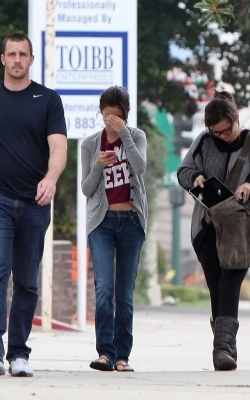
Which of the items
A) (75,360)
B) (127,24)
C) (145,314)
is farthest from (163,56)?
(75,360)

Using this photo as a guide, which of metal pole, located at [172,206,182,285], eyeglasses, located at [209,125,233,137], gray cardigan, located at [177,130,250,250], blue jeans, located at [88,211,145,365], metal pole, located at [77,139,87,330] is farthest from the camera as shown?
metal pole, located at [172,206,182,285]

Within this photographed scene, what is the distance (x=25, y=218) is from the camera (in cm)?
711

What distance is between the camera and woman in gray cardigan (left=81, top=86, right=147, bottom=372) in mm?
7508

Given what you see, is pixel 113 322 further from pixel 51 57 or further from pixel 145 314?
pixel 145 314

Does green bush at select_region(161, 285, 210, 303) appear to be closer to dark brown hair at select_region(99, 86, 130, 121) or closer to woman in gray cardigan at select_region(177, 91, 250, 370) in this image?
woman in gray cardigan at select_region(177, 91, 250, 370)

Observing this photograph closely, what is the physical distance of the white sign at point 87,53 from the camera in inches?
496

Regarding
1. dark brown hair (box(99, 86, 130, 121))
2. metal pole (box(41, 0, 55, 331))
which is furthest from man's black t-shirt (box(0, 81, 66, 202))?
metal pole (box(41, 0, 55, 331))

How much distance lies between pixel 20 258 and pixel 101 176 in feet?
2.46

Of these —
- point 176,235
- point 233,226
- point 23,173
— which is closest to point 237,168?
point 233,226

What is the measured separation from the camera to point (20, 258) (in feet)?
23.6

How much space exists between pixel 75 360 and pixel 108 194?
2.13 m

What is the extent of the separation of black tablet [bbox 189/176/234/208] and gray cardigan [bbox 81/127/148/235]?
345 millimetres

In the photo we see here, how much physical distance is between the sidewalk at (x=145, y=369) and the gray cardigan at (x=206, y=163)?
3.19 ft

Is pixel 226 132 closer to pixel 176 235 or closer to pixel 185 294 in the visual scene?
pixel 185 294
